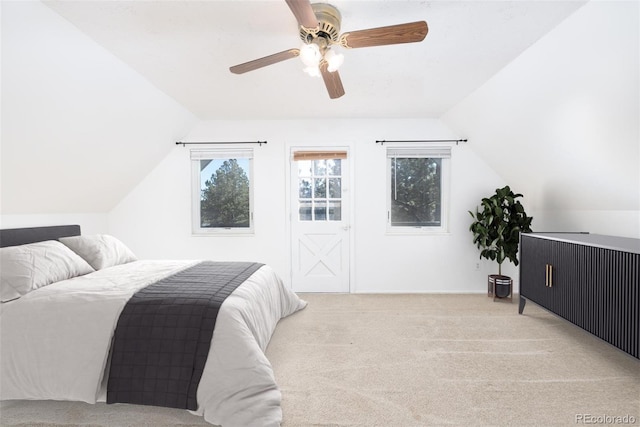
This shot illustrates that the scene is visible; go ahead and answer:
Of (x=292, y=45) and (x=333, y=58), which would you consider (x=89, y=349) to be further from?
(x=292, y=45)

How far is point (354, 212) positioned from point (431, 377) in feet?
7.89

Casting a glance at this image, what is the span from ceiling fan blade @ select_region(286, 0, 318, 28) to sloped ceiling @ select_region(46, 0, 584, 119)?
343 millimetres

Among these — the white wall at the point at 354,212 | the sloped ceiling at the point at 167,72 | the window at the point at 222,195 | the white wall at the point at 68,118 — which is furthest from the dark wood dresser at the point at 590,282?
the white wall at the point at 68,118

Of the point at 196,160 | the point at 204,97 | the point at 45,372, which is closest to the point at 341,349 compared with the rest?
the point at 45,372

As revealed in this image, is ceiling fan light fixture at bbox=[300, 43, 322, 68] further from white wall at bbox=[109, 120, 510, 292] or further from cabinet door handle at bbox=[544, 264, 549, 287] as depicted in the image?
cabinet door handle at bbox=[544, 264, 549, 287]

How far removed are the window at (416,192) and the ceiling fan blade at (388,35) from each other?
2.63m

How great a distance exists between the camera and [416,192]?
441cm

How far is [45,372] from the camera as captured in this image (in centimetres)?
187

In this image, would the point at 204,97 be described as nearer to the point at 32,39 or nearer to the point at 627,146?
the point at 32,39

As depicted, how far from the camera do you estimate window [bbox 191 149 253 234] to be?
176 inches

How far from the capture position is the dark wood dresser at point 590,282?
208cm

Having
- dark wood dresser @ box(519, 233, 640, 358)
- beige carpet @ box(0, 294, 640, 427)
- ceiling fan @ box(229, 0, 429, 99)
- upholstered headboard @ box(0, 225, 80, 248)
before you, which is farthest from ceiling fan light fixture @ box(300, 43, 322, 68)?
upholstered headboard @ box(0, 225, 80, 248)

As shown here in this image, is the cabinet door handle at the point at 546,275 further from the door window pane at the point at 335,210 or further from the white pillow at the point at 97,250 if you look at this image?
the white pillow at the point at 97,250

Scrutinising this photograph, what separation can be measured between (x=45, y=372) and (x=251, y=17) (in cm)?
244
